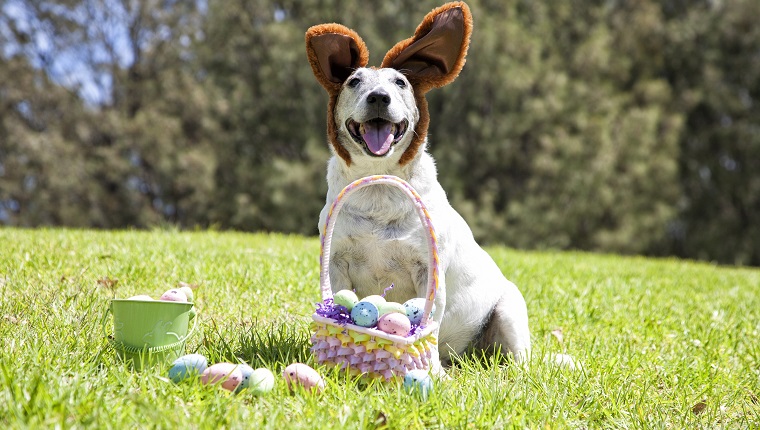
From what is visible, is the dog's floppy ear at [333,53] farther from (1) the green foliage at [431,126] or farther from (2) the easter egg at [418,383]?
(1) the green foliage at [431,126]

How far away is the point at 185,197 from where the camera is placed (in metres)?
19.6

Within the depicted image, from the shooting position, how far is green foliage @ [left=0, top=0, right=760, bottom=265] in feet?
59.1

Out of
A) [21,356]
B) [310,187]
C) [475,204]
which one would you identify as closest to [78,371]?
[21,356]

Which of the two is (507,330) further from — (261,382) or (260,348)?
(261,382)

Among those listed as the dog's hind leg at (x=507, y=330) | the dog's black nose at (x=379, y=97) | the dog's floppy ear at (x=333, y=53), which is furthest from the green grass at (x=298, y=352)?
the dog's floppy ear at (x=333, y=53)

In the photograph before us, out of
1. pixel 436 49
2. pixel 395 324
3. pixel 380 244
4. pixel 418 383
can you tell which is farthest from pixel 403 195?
pixel 418 383

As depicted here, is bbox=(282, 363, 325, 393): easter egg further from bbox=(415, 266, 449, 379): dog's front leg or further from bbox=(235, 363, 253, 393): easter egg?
bbox=(415, 266, 449, 379): dog's front leg

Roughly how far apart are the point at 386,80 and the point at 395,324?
1214 mm

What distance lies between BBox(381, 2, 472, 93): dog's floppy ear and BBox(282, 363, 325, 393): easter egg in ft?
5.14

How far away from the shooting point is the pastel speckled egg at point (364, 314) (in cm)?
258

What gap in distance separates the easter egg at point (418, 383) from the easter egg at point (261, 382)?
1.72 feet

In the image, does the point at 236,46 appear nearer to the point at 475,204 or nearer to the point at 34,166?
the point at 34,166

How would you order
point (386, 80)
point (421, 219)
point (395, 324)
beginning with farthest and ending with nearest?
point (386, 80)
point (421, 219)
point (395, 324)

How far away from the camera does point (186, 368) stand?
2.45 metres
